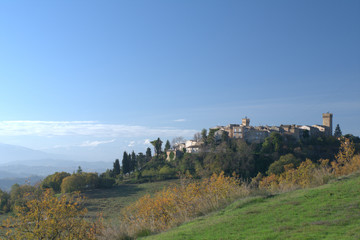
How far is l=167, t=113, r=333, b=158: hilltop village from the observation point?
210ft

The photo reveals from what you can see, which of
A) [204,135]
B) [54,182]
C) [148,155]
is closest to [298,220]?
[54,182]

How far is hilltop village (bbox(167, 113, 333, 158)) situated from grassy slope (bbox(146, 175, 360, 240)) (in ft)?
182

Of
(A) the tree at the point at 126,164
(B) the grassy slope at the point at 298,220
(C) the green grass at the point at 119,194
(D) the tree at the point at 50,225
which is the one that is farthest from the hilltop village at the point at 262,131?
(B) the grassy slope at the point at 298,220

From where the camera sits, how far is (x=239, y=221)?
6.73 meters

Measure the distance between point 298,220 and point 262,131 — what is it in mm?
61306

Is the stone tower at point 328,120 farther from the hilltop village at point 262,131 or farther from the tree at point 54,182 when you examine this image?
the tree at point 54,182

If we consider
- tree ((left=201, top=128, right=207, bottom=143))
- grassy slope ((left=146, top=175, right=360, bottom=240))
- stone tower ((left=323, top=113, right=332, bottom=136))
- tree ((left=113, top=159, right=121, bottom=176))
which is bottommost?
tree ((left=113, top=159, right=121, bottom=176))

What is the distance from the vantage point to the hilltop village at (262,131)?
64062 mm

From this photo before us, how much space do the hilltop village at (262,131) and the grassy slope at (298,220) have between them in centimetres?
5553

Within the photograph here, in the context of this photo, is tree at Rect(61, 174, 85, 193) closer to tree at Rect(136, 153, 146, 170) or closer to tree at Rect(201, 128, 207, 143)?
tree at Rect(136, 153, 146, 170)

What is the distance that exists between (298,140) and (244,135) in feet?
36.6

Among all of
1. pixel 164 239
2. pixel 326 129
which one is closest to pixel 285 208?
pixel 164 239

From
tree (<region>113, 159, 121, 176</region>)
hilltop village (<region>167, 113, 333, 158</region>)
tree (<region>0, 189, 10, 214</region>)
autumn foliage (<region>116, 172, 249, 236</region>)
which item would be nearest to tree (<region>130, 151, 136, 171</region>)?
tree (<region>113, 159, 121, 176</region>)

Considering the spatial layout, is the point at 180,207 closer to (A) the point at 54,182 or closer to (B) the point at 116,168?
(A) the point at 54,182
